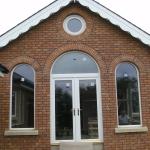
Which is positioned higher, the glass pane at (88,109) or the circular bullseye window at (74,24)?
the circular bullseye window at (74,24)

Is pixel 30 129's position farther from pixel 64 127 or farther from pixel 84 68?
pixel 84 68

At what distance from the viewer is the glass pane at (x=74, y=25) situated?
316 inches

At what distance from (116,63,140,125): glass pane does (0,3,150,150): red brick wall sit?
0.21 metres

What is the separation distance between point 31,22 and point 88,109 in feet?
11.6

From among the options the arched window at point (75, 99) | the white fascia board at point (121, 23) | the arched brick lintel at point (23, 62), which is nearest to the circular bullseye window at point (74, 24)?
the white fascia board at point (121, 23)

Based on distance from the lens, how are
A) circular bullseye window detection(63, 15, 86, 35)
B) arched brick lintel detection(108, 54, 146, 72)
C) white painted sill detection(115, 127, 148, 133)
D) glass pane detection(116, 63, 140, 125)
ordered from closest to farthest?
white painted sill detection(115, 127, 148, 133) → glass pane detection(116, 63, 140, 125) → arched brick lintel detection(108, 54, 146, 72) → circular bullseye window detection(63, 15, 86, 35)

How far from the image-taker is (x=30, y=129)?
7477 mm

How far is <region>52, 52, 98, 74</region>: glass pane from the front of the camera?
7.85 meters

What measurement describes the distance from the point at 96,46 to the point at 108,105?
210cm

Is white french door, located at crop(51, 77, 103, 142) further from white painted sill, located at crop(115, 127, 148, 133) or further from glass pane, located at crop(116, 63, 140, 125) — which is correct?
glass pane, located at crop(116, 63, 140, 125)

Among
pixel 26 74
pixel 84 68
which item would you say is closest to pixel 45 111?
pixel 26 74

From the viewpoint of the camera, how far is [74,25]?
26.5 ft

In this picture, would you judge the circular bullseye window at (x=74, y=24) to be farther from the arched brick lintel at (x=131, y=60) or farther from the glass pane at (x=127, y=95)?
the glass pane at (x=127, y=95)

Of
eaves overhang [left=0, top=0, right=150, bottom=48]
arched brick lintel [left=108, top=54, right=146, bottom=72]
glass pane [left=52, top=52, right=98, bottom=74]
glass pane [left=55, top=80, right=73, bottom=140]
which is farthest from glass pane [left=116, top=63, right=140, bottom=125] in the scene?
glass pane [left=55, top=80, right=73, bottom=140]
